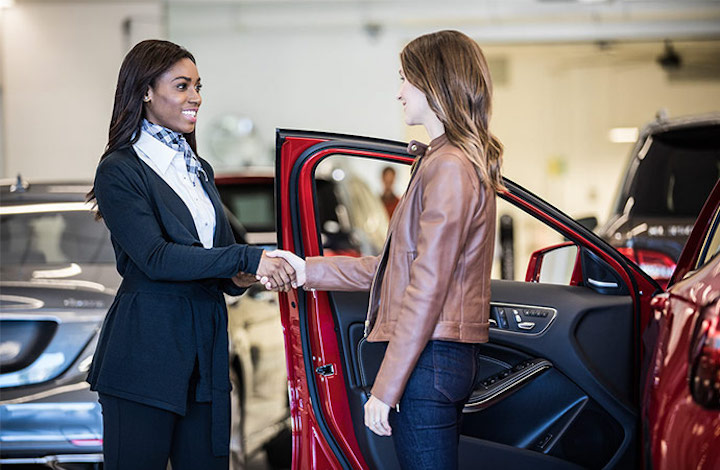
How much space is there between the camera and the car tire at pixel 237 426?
441cm

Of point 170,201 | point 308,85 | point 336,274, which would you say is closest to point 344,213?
point 336,274

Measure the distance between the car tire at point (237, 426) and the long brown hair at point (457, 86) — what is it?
7.45 feet

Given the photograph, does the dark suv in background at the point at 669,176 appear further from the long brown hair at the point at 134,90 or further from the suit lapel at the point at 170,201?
the long brown hair at the point at 134,90

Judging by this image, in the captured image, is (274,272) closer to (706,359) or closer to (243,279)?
(243,279)

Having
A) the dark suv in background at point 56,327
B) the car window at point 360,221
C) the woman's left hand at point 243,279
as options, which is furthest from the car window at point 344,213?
the woman's left hand at point 243,279

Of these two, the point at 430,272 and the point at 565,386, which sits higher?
the point at 430,272

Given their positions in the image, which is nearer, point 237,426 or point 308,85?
point 237,426

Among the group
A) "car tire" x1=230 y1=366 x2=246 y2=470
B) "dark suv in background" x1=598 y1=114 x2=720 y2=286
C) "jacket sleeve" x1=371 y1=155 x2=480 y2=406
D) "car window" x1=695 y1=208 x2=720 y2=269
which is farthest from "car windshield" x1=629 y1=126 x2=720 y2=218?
"jacket sleeve" x1=371 y1=155 x2=480 y2=406

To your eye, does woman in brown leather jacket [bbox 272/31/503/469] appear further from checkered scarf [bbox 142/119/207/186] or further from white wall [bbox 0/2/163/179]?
white wall [bbox 0/2/163/179]

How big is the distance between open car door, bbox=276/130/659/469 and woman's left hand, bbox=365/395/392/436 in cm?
57

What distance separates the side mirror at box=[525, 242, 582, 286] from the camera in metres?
3.22

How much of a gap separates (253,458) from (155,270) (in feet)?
10.1

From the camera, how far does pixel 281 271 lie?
2.81 meters

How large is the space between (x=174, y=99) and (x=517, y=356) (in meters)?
1.28
